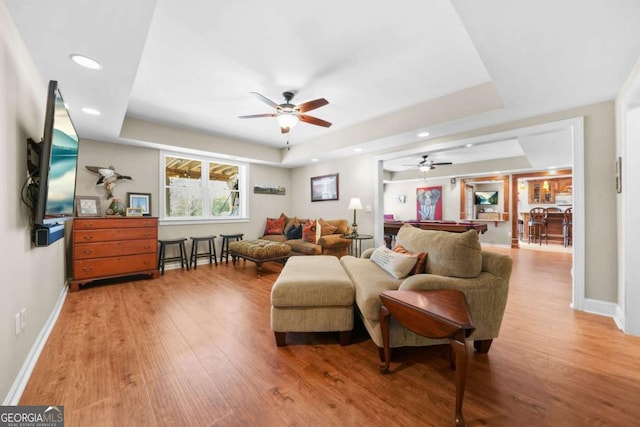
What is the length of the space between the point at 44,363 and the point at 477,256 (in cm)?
321

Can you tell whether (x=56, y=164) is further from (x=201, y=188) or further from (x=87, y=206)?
(x=201, y=188)

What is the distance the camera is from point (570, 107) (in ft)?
9.07

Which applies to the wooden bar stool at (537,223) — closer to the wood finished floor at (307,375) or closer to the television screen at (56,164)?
the wood finished floor at (307,375)

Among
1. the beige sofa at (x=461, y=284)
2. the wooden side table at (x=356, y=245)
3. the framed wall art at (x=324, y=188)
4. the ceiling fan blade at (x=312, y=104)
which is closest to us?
the beige sofa at (x=461, y=284)

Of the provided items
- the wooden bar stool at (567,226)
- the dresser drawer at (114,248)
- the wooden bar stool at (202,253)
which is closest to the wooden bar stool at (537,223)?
the wooden bar stool at (567,226)

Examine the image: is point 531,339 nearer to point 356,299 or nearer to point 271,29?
point 356,299

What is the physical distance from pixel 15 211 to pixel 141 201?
3.11 m

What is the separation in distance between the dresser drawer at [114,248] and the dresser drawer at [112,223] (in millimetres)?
240

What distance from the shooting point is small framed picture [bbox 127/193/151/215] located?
4251mm

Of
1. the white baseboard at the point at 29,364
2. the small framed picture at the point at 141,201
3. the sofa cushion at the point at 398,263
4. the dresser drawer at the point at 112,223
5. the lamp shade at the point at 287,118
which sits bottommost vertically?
the white baseboard at the point at 29,364

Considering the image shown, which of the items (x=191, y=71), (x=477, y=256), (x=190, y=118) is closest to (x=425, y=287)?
(x=477, y=256)

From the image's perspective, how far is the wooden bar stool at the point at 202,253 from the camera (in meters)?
4.71

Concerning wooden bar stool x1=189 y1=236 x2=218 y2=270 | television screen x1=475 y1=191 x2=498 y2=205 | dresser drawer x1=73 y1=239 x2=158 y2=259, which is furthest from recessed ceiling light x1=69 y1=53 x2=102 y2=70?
television screen x1=475 y1=191 x2=498 y2=205

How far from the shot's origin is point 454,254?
1.87 m
